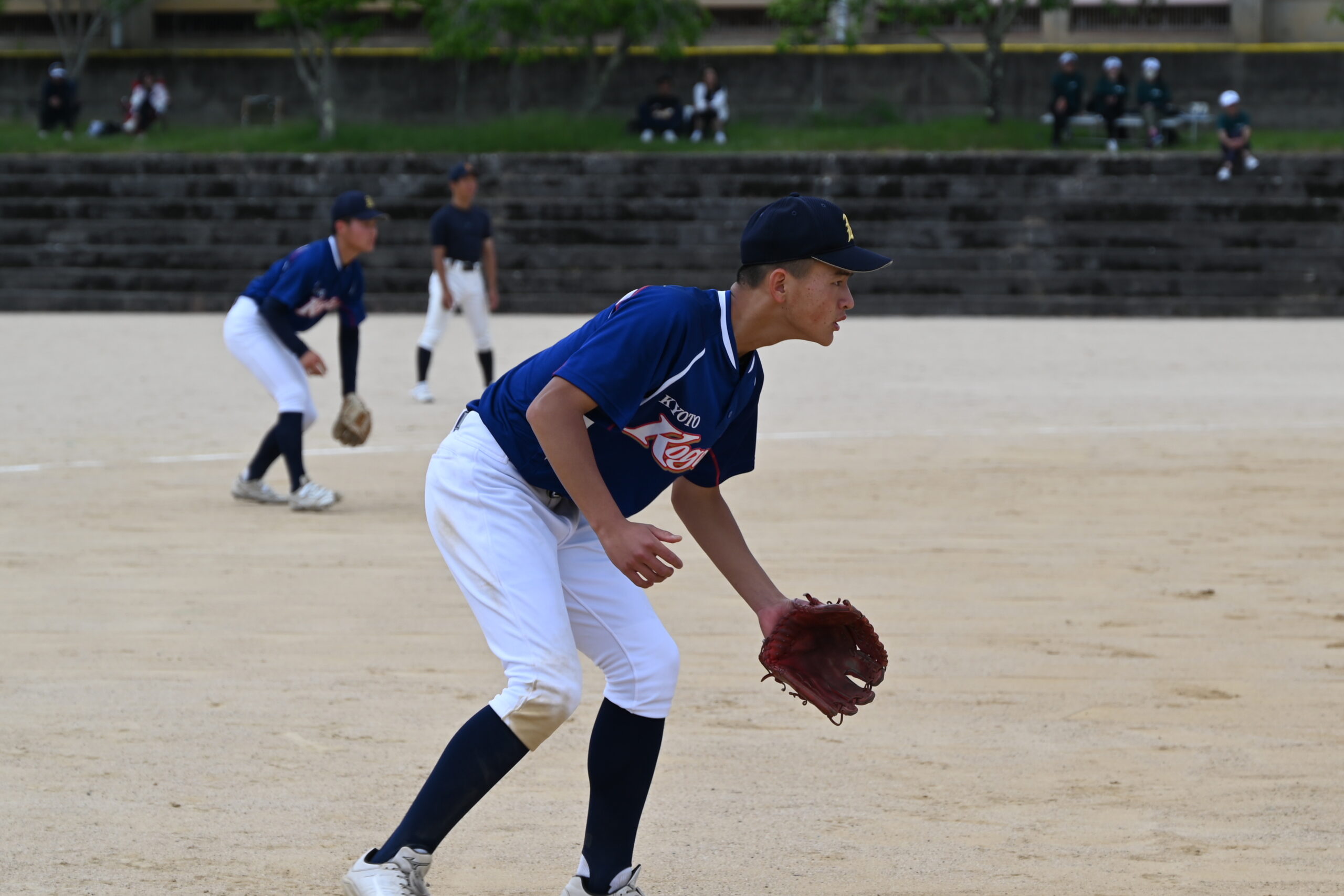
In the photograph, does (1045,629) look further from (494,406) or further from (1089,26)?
(1089,26)

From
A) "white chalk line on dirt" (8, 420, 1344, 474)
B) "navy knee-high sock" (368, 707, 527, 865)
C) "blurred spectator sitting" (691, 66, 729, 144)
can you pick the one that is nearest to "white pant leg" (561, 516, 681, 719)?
"navy knee-high sock" (368, 707, 527, 865)

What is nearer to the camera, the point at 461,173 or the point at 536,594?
the point at 536,594

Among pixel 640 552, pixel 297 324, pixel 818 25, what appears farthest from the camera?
pixel 818 25

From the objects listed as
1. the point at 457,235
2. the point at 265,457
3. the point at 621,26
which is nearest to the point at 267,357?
the point at 265,457

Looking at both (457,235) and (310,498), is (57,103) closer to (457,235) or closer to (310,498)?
(457,235)

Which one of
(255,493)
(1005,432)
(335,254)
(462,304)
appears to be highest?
(335,254)

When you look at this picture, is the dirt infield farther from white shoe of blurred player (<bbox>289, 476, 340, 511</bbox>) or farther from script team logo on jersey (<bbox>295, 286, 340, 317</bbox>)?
script team logo on jersey (<bbox>295, 286, 340, 317</bbox>)

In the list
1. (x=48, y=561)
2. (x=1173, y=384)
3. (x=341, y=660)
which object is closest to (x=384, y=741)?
(x=341, y=660)

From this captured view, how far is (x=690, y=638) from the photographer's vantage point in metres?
5.77

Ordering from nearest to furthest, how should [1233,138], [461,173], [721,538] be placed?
[721,538] → [461,173] → [1233,138]

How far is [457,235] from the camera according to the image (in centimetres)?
1326

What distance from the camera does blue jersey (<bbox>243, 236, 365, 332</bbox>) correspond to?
8109mm

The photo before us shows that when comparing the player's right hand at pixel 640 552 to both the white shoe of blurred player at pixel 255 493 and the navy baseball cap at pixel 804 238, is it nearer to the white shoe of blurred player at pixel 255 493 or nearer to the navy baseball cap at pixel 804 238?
the navy baseball cap at pixel 804 238

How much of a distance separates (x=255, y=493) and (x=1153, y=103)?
21955 mm
